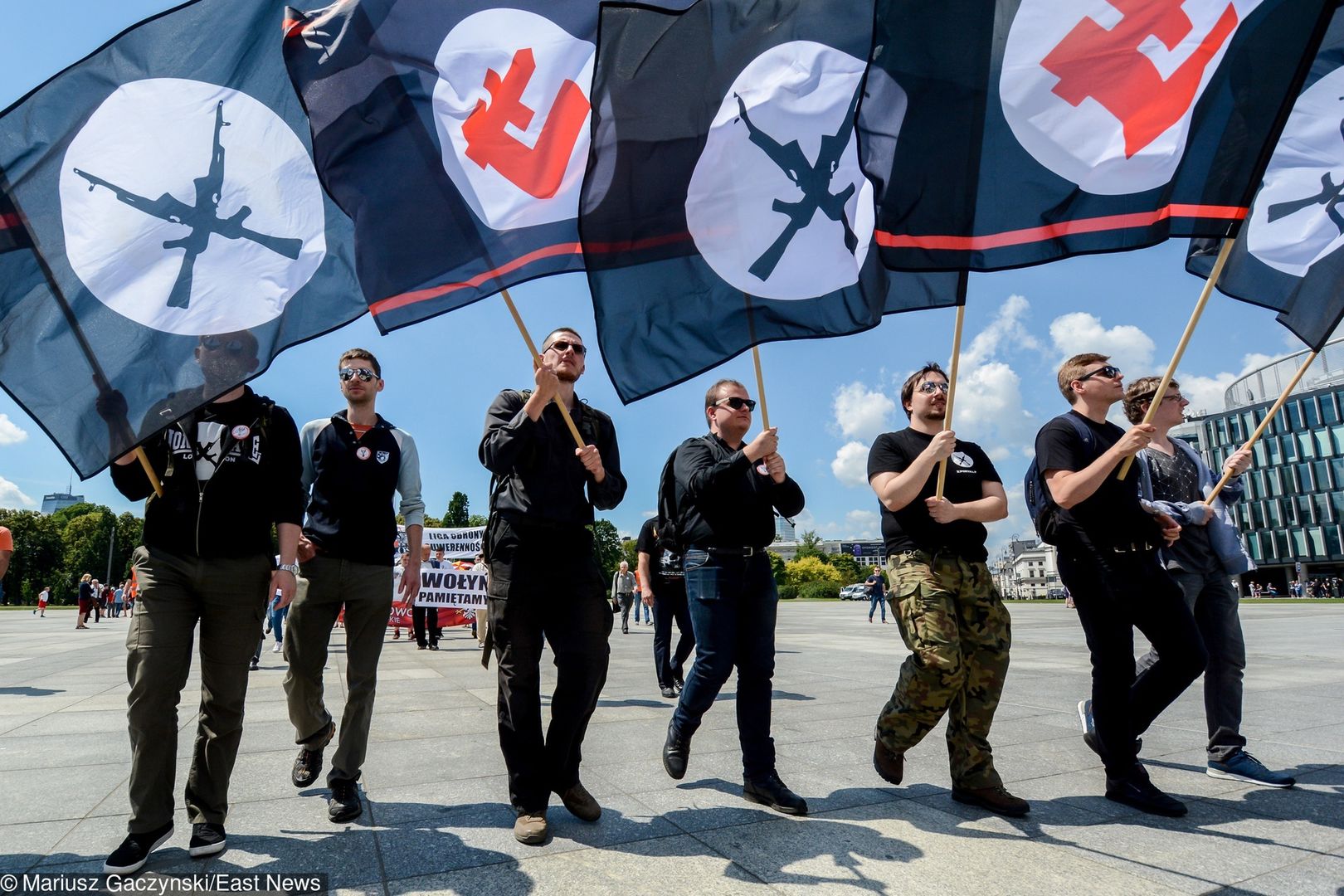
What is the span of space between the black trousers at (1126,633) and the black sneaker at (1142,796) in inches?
1.7

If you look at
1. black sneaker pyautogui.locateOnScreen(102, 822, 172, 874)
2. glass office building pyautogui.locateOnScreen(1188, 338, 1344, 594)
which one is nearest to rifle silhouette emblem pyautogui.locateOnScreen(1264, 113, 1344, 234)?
black sneaker pyautogui.locateOnScreen(102, 822, 172, 874)

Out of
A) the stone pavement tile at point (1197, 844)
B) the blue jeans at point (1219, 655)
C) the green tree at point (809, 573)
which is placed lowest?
the green tree at point (809, 573)

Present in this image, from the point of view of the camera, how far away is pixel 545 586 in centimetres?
368

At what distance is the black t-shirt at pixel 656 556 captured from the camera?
7207 mm

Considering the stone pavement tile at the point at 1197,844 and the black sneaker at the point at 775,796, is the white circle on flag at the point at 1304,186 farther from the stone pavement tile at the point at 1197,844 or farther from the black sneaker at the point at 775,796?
the black sneaker at the point at 775,796

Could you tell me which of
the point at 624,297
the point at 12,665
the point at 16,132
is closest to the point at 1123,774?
the point at 624,297

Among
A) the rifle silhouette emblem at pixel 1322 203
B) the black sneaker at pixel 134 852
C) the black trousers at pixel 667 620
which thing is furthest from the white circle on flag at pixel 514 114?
the black trousers at pixel 667 620

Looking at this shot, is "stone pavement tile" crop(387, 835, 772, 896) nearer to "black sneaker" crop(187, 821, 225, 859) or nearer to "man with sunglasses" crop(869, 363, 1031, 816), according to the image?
"black sneaker" crop(187, 821, 225, 859)

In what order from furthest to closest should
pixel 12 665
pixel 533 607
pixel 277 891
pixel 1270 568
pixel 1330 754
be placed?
pixel 1270 568
pixel 12 665
pixel 1330 754
pixel 533 607
pixel 277 891

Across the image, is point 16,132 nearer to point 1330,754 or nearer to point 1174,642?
point 1174,642

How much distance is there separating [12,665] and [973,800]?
44.9 feet

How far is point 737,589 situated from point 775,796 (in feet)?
3.09

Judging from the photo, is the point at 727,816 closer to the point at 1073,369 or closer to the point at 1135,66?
the point at 1073,369

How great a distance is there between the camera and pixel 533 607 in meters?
3.68
